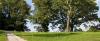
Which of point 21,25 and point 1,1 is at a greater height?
point 1,1

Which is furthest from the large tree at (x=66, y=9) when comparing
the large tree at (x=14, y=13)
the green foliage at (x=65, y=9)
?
the large tree at (x=14, y=13)

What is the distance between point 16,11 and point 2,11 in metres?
3.97

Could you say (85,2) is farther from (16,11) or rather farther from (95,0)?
(16,11)

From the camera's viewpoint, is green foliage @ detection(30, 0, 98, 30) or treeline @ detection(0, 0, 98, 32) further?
treeline @ detection(0, 0, 98, 32)

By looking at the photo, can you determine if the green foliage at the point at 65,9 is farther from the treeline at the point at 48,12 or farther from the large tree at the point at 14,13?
the large tree at the point at 14,13

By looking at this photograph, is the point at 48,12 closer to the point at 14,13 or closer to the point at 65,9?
the point at 65,9

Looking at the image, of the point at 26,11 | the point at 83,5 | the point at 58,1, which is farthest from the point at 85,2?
the point at 26,11

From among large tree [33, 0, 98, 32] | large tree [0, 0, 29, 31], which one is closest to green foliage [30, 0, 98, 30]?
large tree [33, 0, 98, 32]

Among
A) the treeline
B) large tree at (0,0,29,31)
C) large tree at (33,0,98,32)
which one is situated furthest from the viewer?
large tree at (0,0,29,31)

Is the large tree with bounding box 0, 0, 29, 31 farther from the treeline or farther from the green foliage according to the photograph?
the green foliage

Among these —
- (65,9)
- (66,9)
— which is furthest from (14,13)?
(66,9)

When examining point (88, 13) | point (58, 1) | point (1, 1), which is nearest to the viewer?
point (58, 1)

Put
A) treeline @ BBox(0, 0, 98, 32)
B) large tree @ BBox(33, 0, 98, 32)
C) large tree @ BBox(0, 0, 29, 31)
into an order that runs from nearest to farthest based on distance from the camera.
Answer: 1. large tree @ BBox(33, 0, 98, 32)
2. treeline @ BBox(0, 0, 98, 32)
3. large tree @ BBox(0, 0, 29, 31)

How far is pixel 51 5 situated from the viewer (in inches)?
2867
